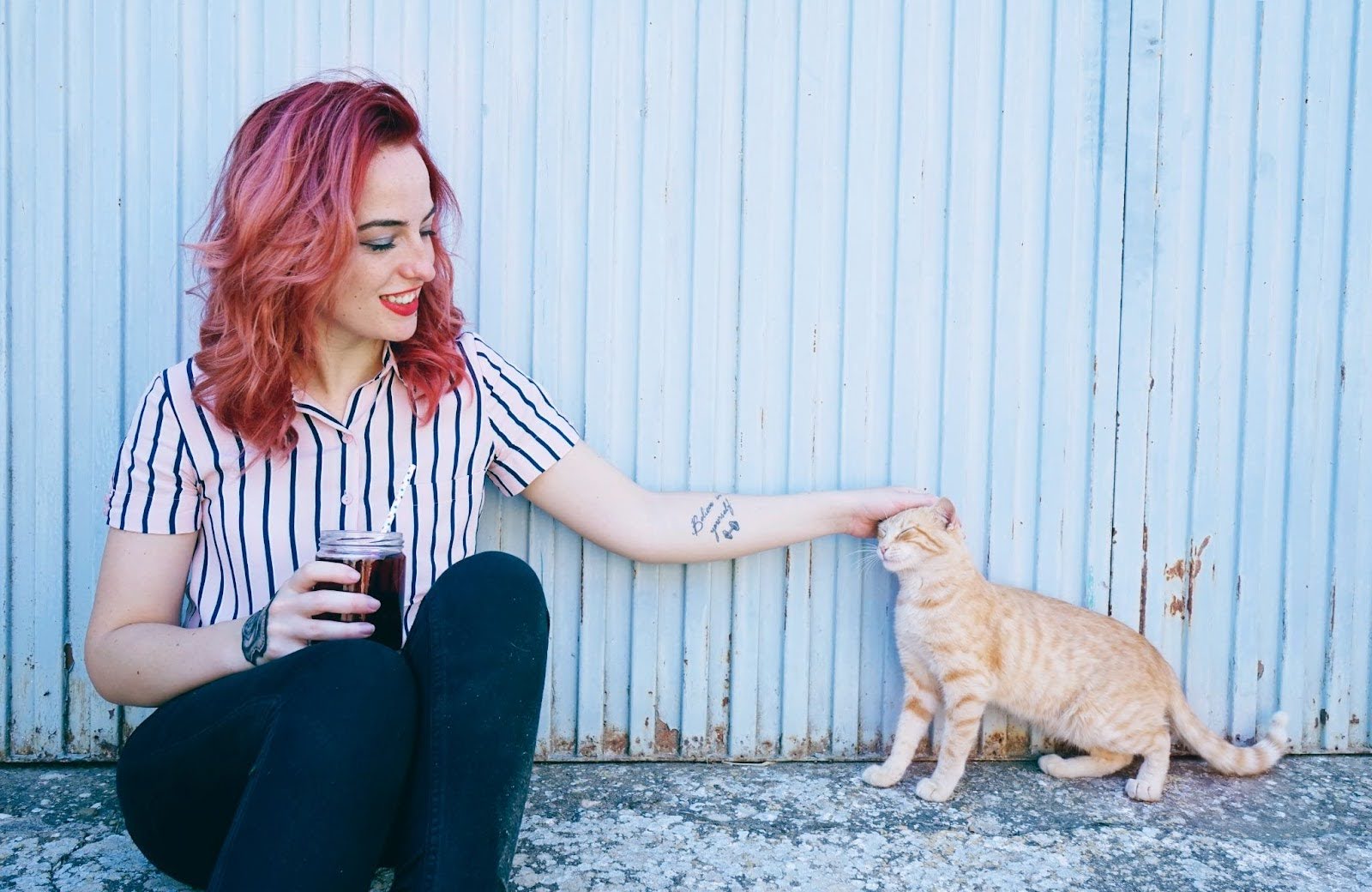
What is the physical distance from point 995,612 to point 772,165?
44.0 inches

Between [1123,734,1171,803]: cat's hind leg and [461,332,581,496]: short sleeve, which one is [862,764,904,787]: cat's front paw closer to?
[1123,734,1171,803]: cat's hind leg

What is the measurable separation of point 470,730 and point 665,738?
0.98 m

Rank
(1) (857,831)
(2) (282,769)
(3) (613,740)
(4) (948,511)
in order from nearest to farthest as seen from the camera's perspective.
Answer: (2) (282,769), (1) (857,831), (4) (948,511), (3) (613,740)

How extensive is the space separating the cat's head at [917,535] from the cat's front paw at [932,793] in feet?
1.55

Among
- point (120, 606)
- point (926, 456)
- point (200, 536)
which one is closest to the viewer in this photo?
point (120, 606)

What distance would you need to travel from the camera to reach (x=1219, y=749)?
2.42 meters

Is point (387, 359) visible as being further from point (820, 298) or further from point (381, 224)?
point (820, 298)

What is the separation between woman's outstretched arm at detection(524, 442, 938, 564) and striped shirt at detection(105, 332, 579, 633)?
0.08m

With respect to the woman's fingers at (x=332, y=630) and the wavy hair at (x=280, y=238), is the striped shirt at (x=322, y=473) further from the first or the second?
the woman's fingers at (x=332, y=630)

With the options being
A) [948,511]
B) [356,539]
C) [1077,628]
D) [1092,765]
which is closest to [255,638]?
[356,539]

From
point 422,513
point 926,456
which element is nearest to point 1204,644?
point 926,456

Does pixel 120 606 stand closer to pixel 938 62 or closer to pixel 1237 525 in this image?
pixel 938 62

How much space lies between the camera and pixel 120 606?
1893mm

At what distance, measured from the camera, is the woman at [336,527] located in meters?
1.58
